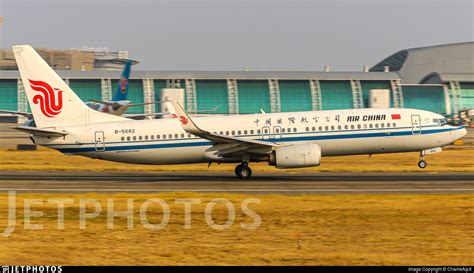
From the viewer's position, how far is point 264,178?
38781 millimetres

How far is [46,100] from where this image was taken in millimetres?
38406

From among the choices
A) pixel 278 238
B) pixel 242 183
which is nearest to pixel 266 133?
pixel 242 183

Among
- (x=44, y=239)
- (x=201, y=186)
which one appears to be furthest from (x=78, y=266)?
(x=201, y=186)

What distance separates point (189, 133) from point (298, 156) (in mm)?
5822

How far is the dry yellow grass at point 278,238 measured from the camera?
17.3 meters

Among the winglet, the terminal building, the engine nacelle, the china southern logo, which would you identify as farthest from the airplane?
the terminal building

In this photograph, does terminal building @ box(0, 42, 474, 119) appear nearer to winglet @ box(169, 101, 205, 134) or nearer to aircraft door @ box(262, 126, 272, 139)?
aircraft door @ box(262, 126, 272, 139)

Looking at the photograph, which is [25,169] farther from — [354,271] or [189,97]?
[189,97]

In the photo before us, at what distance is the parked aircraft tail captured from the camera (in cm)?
3828

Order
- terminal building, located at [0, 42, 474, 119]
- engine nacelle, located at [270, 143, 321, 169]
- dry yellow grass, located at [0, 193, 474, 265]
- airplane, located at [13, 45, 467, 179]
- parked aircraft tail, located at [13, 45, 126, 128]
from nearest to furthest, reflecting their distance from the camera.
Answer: dry yellow grass, located at [0, 193, 474, 265] → engine nacelle, located at [270, 143, 321, 169] → airplane, located at [13, 45, 467, 179] → parked aircraft tail, located at [13, 45, 126, 128] → terminal building, located at [0, 42, 474, 119]

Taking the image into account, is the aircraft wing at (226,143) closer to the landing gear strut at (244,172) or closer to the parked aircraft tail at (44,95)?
the landing gear strut at (244,172)

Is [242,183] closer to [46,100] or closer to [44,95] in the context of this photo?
[46,100]

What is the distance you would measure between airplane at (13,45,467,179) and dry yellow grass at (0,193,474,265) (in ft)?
37.6

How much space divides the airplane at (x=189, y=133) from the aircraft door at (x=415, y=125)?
2.5 inches
